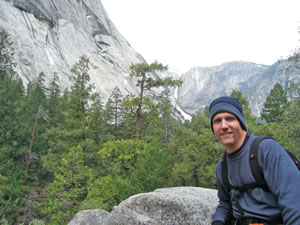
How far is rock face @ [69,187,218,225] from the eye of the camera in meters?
5.62

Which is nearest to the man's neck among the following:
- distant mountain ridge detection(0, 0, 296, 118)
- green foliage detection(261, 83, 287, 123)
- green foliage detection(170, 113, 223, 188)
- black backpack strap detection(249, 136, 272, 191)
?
black backpack strap detection(249, 136, 272, 191)

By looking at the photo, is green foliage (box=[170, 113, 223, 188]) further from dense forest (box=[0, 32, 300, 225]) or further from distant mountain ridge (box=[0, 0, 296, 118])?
distant mountain ridge (box=[0, 0, 296, 118])

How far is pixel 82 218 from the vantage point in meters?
7.92

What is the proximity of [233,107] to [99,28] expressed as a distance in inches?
3269

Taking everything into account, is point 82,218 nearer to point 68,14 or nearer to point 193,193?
point 193,193

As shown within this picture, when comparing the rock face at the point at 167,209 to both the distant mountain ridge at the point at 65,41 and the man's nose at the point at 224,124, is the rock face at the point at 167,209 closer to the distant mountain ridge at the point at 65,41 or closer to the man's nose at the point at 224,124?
the man's nose at the point at 224,124

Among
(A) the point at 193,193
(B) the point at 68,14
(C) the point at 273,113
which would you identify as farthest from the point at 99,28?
(A) the point at 193,193

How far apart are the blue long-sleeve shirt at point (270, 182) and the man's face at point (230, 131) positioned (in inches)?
2.3

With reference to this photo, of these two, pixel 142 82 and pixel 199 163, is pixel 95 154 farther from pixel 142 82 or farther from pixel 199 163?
pixel 199 163

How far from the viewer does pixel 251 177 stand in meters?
1.87

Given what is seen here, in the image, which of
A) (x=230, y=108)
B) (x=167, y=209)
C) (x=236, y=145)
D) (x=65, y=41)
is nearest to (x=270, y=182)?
(x=236, y=145)

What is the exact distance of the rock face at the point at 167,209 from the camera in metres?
5.62

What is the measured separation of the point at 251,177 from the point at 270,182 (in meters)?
0.21

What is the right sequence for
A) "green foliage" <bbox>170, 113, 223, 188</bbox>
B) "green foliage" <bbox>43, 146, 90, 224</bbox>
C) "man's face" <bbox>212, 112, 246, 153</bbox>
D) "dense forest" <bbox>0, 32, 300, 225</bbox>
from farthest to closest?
"green foliage" <bbox>170, 113, 223, 188</bbox> → "dense forest" <bbox>0, 32, 300, 225</bbox> → "green foliage" <bbox>43, 146, 90, 224</bbox> → "man's face" <bbox>212, 112, 246, 153</bbox>
